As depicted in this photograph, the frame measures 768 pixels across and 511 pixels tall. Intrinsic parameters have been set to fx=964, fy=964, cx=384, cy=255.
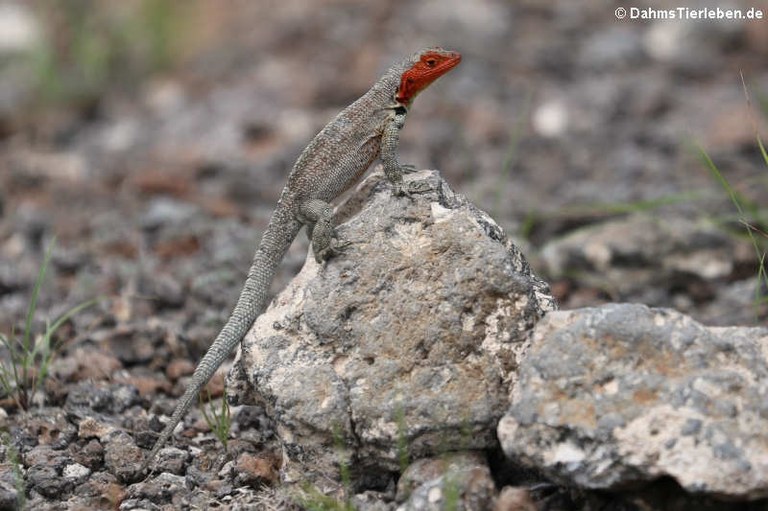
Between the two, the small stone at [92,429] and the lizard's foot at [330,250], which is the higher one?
the lizard's foot at [330,250]

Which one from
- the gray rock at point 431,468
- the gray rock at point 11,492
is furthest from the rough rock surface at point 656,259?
the gray rock at point 11,492

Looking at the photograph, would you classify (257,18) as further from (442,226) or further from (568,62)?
(442,226)

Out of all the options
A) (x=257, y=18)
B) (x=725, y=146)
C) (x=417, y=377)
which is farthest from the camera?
(x=257, y=18)

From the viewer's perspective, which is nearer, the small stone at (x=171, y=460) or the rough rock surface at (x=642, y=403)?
the rough rock surface at (x=642, y=403)

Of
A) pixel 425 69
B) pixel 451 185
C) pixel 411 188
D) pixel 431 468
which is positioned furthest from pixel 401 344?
pixel 451 185

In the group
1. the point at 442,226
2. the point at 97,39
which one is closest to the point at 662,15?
the point at 97,39

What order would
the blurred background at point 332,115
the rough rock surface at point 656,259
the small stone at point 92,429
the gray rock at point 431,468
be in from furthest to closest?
the blurred background at point 332,115, the rough rock surface at point 656,259, the small stone at point 92,429, the gray rock at point 431,468

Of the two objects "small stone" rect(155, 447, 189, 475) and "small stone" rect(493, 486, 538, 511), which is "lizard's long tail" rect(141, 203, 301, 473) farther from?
"small stone" rect(493, 486, 538, 511)

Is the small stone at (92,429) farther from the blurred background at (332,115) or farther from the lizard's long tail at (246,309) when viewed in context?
the blurred background at (332,115)
